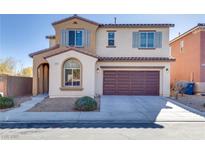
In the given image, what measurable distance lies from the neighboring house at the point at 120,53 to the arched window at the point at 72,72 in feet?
4.46

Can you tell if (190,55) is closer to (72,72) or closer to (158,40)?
(158,40)

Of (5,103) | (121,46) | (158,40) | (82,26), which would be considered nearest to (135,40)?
(121,46)

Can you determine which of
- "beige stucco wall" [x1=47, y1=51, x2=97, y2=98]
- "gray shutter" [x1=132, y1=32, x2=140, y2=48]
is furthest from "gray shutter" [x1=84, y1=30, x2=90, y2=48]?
"gray shutter" [x1=132, y1=32, x2=140, y2=48]

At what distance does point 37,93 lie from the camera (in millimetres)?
19859

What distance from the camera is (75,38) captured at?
66.4ft

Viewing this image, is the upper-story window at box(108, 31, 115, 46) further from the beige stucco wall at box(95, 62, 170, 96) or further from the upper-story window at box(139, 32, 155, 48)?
the upper-story window at box(139, 32, 155, 48)

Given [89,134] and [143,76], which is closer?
[89,134]

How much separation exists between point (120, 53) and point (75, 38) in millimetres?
4414

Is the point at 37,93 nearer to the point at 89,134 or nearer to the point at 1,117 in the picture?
the point at 1,117

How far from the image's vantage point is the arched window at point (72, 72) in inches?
720

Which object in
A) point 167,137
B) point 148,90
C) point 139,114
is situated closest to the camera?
point 167,137

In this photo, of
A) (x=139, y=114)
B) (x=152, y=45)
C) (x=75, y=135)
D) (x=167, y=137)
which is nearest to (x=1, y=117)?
(x=75, y=135)

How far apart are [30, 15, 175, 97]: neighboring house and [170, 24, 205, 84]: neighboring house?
13.5ft

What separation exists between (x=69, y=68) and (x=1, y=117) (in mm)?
8538
